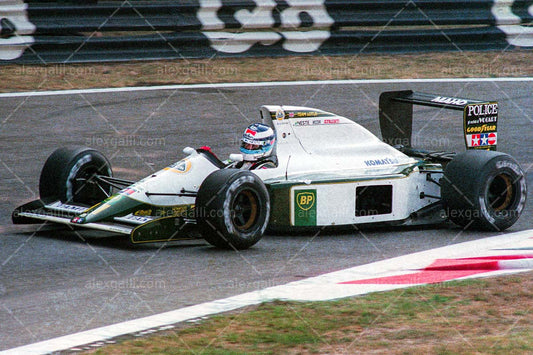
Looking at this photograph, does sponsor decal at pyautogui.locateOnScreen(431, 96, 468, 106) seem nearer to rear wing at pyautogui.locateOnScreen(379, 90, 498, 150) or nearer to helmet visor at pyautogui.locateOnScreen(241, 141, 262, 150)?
rear wing at pyautogui.locateOnScreen(379, 90, 498, 150)

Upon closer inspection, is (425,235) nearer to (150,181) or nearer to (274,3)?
(150,181)

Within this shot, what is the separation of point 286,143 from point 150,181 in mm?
1271

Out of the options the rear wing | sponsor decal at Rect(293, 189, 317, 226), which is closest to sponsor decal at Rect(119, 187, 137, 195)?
sponsor decal at Rect(293, 189, 317, 226)

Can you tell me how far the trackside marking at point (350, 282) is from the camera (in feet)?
16.3

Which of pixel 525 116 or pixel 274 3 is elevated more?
pixel 274 3

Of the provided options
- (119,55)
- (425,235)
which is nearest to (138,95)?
(119,55)

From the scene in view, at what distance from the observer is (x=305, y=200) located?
7.40 meters

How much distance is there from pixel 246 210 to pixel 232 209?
248mm

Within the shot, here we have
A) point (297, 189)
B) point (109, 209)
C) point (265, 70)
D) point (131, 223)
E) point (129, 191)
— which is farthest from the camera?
point (265, 70)

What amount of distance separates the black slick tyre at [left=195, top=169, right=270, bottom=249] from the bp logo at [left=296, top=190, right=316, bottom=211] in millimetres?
420

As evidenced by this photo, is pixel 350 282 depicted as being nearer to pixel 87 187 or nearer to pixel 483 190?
pixel 483 190

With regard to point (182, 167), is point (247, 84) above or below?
below

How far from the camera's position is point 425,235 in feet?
25.1

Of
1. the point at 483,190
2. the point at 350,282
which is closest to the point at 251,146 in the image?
the point at 350,282
